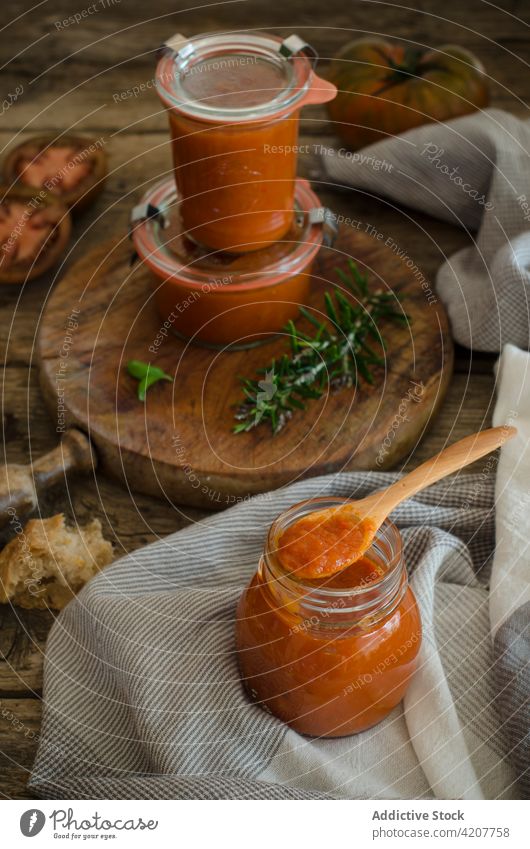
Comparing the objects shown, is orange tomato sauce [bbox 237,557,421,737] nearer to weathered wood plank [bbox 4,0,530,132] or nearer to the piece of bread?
the piece of bread

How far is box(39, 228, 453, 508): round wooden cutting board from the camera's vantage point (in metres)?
0.72

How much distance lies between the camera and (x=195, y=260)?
0.77 meters

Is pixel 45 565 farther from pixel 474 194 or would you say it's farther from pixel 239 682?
pixel 474 194

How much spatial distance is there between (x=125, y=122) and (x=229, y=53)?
0.35m

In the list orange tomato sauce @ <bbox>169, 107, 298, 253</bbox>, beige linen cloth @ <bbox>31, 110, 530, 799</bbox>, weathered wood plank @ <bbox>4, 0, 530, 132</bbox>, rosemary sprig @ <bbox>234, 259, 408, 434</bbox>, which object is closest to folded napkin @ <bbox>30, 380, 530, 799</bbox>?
beige linen cloth @ <bbox>31, 110, 530, 799</bbox>

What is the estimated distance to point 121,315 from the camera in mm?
842

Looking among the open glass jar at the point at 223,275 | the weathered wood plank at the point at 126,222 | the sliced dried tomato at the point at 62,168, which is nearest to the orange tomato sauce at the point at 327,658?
the open glass jar at the point at 223,275

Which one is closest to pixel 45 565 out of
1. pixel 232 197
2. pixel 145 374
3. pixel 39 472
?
pixel 39 472

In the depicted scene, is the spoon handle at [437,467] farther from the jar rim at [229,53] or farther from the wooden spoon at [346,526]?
the jar rim at [229,53]

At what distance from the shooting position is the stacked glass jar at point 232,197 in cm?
69

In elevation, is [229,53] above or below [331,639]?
above

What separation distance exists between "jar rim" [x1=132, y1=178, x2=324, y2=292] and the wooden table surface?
0.15m

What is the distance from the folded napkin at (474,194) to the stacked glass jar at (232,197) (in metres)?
0.15
